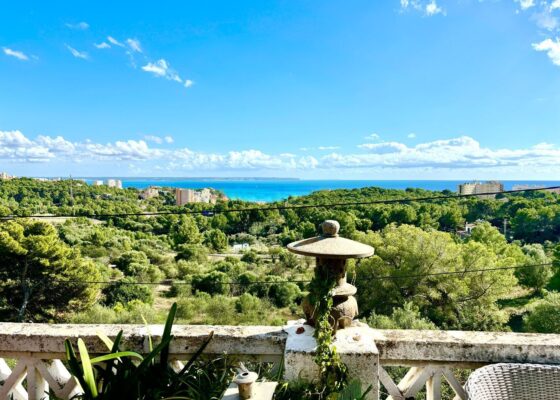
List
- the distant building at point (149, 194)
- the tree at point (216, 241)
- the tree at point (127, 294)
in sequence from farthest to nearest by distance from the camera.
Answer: the distant building at point (149, 194), the tree at point (216, 241), the tree at point (127, 294)

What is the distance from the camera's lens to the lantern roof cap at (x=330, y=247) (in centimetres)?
153

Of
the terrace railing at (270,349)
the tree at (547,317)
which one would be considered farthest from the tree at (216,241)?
the terrace railing at (270,349)

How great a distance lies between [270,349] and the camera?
5.44 ft

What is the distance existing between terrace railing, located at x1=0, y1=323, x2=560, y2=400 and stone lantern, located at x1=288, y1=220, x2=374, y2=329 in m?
0.17

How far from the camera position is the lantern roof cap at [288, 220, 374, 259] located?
1533 mm

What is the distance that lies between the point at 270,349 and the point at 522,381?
41.4 inches

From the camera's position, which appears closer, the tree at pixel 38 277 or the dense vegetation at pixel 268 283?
the dense vegetation at pixel 268 283

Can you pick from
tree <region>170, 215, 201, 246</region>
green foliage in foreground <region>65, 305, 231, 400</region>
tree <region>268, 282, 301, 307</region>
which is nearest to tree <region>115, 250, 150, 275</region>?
tree <region>268, 282, 301, 307</region>

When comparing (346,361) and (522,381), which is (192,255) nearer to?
(346,361)

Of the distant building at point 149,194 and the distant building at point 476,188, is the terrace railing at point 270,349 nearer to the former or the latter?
the distant building at point 476,188

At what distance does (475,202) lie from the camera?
152ft

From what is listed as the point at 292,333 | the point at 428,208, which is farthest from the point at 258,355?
the point at 428,208

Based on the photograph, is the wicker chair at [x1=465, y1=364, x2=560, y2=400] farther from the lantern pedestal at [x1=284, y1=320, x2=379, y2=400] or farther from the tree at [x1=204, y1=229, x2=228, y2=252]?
the tree at [x1=204, y1=229, x2=228, y2=252]

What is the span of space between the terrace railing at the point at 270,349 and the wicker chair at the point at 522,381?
0.11 meters
